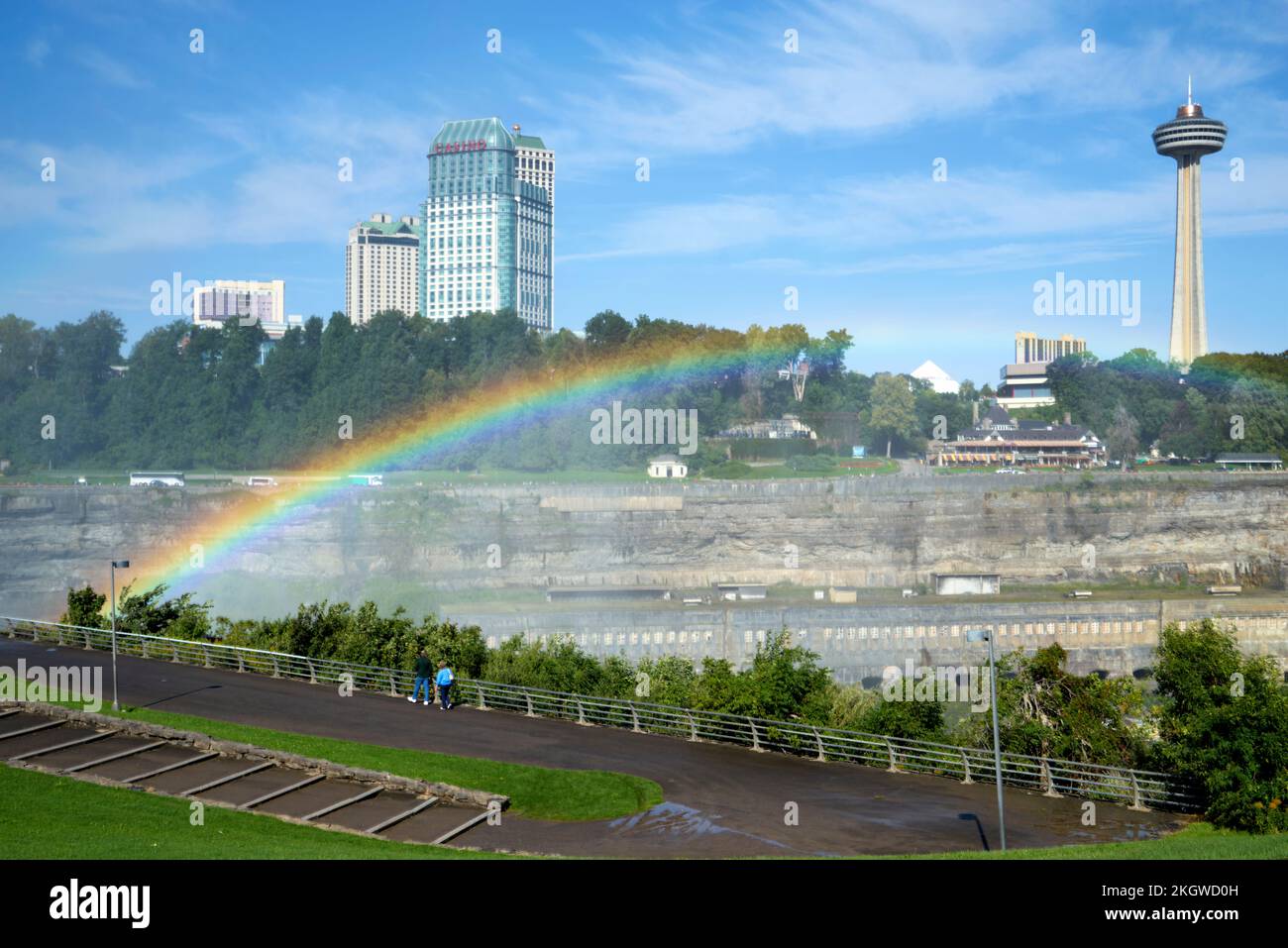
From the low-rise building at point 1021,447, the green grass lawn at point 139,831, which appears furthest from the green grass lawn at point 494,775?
the low-rise building at point 1021,447

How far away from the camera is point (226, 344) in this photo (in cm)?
11206

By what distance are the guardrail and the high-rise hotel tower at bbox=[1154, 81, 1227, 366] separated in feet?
421

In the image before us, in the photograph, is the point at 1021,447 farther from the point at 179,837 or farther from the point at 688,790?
the point at 179,837

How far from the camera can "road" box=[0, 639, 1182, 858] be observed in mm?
15664

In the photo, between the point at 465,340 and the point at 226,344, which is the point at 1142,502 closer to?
the point at 465,340

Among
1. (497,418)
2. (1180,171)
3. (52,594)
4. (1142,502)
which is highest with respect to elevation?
(1180,171)

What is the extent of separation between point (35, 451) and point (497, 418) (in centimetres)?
4029

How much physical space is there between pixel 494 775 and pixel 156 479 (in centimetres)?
8139

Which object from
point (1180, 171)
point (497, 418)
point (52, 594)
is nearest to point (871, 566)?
point (497, 418)

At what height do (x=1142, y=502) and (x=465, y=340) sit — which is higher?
(x=465, y=340)

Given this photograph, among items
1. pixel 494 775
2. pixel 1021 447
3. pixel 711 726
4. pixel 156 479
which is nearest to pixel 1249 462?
pixel 1021 447

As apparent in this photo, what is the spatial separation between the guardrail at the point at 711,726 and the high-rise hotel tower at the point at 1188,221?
421 ft

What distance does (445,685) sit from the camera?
23.1m
